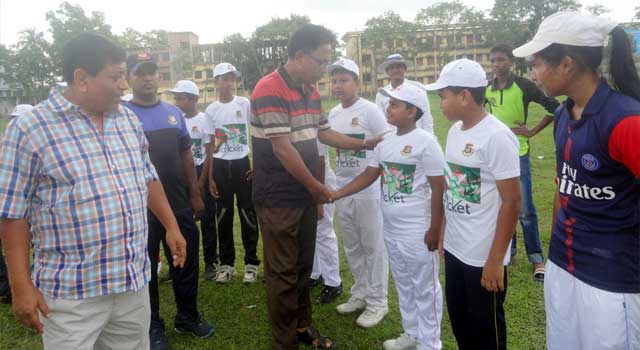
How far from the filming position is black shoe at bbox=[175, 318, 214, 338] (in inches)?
149

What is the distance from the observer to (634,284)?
174 centimetres

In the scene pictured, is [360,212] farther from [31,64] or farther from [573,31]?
[31,64]

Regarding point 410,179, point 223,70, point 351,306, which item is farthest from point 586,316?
point 223,70

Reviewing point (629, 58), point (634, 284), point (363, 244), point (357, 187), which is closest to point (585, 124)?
point (629, 58)

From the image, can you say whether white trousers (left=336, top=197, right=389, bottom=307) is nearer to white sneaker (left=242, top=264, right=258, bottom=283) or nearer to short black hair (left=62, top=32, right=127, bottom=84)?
white sneaker (left=242, top=264, right=258, bottom=283)

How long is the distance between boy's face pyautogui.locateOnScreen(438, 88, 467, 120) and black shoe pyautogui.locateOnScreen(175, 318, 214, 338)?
272 cm

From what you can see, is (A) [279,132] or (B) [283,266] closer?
(A) [279,132]

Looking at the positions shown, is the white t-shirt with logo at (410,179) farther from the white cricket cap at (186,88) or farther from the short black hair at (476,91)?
the white cricket cap at (186,88)

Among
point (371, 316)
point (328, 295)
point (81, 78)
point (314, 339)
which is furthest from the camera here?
point (328, 295)

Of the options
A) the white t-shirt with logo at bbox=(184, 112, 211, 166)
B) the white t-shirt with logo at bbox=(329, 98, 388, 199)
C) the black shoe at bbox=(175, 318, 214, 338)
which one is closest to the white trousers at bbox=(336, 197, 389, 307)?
the white t-shirt with logo at bbox=(329, 98, 388, 199)

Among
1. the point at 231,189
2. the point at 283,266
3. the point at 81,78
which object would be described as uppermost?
the point at 81,78

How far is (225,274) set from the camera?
4.96 meters

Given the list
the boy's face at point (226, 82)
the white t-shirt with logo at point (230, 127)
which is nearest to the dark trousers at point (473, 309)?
the white t-shirt with logo at point (230, 127)

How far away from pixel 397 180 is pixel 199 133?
3134 mm
